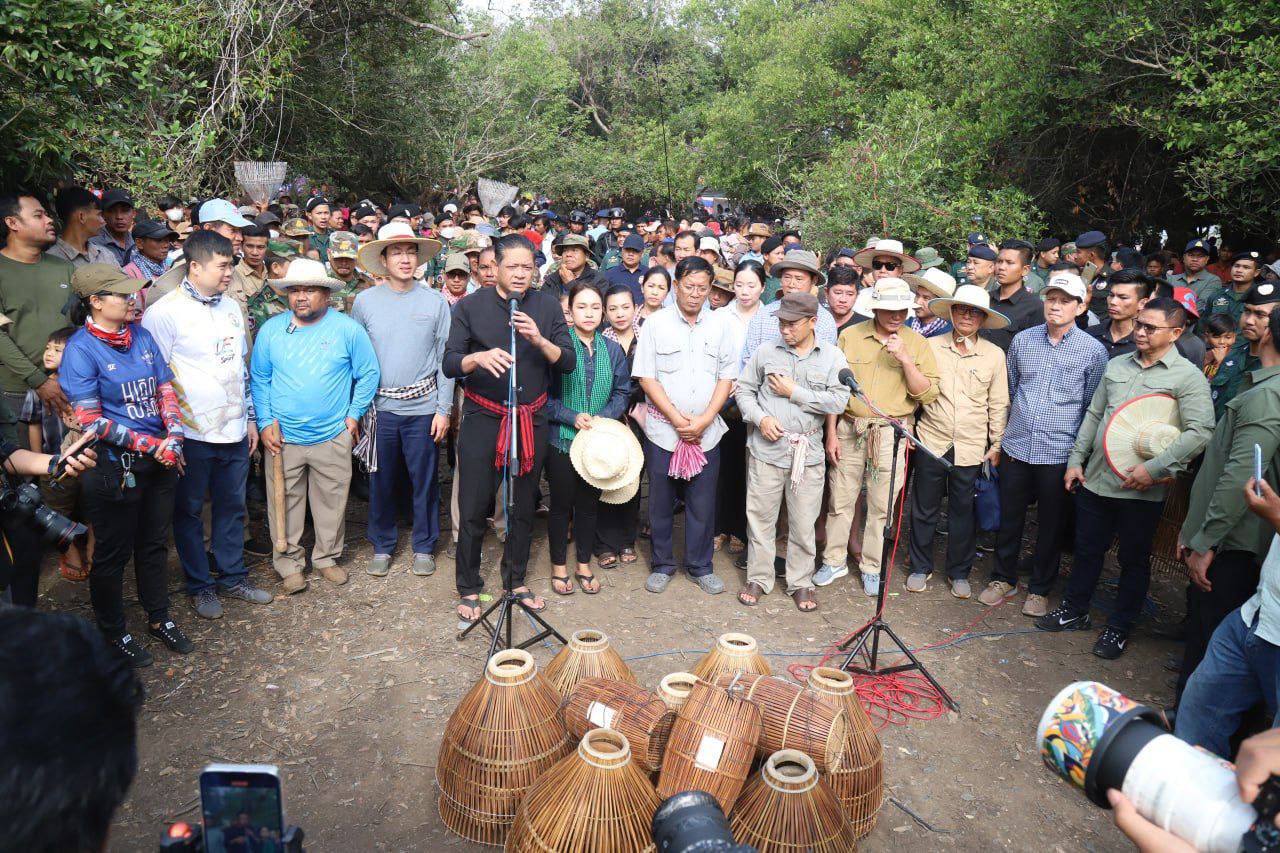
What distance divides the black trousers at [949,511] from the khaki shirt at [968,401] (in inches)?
4.3

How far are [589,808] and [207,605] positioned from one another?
3.39 metres

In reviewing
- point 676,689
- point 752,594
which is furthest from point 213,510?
point 752,594

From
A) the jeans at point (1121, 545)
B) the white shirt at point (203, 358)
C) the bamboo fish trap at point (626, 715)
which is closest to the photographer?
the bamboo fish trap at point (626, 715)

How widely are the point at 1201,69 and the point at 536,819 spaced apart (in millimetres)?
9311

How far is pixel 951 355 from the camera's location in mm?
5578

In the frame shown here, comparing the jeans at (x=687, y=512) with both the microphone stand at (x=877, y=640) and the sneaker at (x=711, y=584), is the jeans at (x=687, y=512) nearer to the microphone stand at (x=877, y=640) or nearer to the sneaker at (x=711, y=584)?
the sneaker at (x=711, y=584)

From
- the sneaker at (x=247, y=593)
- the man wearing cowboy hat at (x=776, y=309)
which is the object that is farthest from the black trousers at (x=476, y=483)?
the man wearing cowboy hat at (x=776, y=309)

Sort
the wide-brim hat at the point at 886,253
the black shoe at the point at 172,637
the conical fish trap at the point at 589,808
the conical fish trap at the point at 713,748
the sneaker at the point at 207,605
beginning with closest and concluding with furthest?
the conical fish trap at the point at 589,808 < the conical fish trap at the point at 713,748 < the black shoe at the point at 172,637 < the sneaker at the point at 207,605 < the wide-brim hat at the point at 886,253

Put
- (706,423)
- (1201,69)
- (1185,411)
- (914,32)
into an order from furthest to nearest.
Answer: (914,32) < (1201,69) < (706,423) < (1185,411)

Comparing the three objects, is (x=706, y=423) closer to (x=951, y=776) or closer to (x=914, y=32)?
(x=951, y=776)

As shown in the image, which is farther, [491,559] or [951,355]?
[491,559]

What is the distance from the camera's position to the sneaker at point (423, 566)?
571 cm

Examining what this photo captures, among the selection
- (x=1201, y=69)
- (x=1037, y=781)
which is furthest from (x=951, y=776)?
(x=1201, y=69)

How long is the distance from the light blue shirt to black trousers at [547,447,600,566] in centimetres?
144
